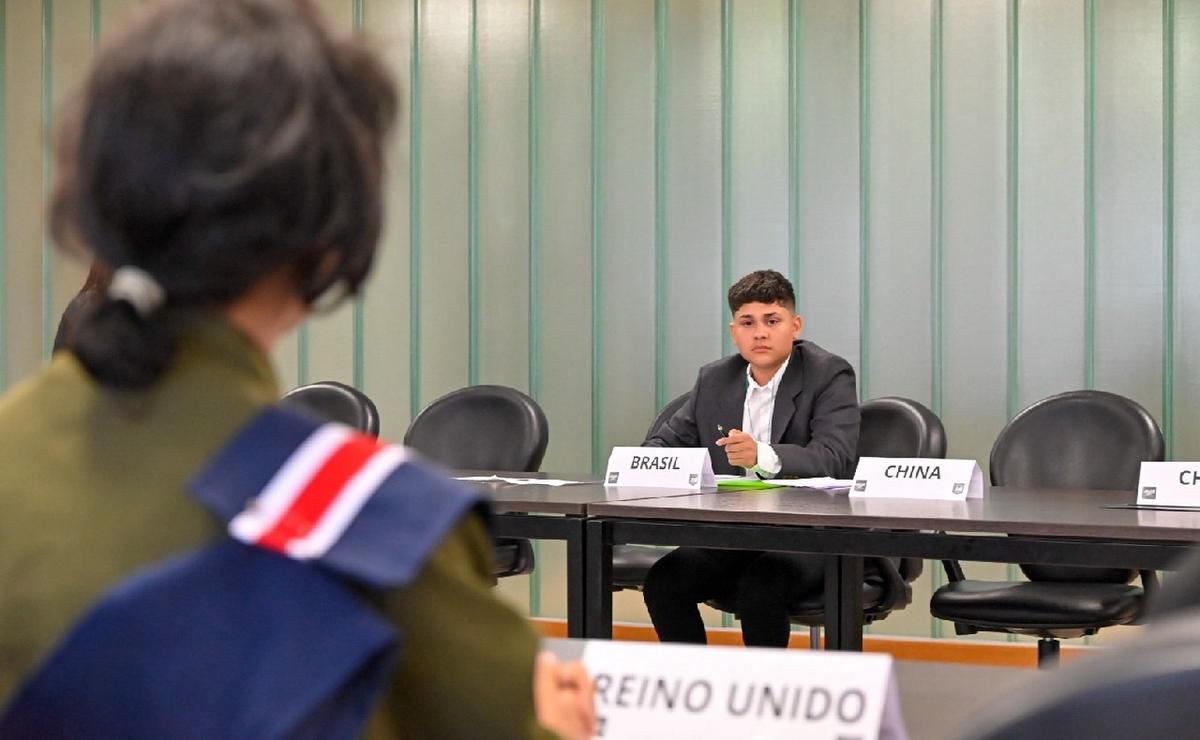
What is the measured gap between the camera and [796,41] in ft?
19.4

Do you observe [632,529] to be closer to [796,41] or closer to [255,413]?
[255,413]

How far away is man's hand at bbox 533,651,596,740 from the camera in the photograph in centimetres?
84

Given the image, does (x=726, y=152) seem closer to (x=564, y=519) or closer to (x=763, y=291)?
(x=763, y=291)

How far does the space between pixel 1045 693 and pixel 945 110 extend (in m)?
5.56

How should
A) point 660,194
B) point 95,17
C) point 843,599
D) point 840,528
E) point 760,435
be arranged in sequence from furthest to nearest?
1. point 95,17
2. point 660,194
3. point 760,435
4. point 843,599
5. point 840,528

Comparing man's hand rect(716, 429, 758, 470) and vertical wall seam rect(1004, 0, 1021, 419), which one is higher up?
vertical wall seam rect(1004, 0, 1021, 419)

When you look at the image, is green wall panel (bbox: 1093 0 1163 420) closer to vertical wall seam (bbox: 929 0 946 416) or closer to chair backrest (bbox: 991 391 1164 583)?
vertical wall seam (bbox: 929 0 946 416)

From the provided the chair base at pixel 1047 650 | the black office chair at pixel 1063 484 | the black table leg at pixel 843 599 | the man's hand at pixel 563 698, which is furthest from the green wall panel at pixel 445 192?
the man's hand at pixel 563 698

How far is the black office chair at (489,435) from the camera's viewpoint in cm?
459

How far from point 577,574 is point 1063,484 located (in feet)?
5.33

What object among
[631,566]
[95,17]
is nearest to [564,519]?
[631,566]

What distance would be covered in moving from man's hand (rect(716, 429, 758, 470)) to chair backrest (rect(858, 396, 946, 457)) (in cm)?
53

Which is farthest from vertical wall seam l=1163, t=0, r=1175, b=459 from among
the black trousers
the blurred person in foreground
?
the blurred person in foreground

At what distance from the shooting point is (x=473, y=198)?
6.45 metres
